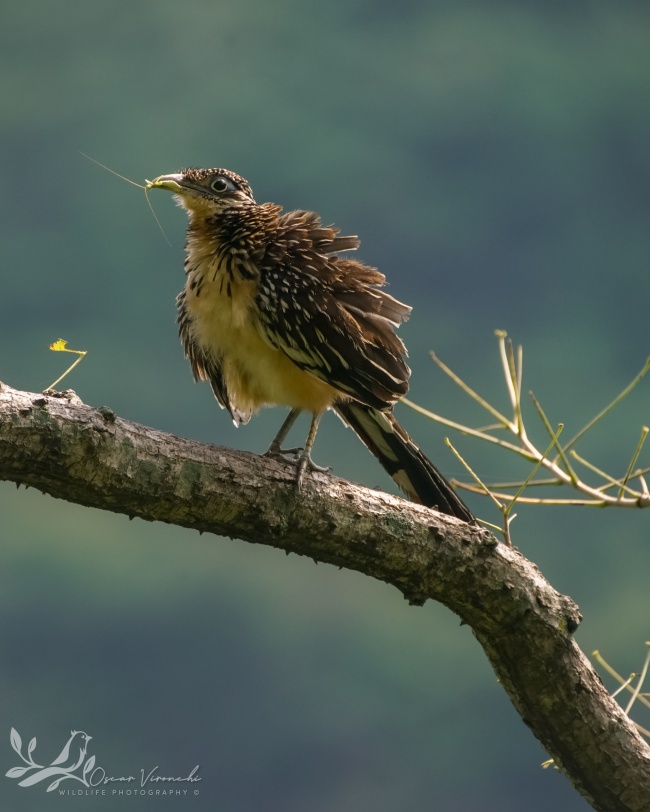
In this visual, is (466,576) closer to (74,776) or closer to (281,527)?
(281,527)

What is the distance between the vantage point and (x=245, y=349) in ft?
8.57

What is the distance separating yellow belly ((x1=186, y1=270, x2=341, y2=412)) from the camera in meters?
2.58

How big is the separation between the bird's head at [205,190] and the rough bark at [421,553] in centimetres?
93

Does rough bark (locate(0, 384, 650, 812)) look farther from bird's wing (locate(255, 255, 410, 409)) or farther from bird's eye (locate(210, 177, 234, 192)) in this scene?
bird's eye (locate(210, 177, 234, 192))

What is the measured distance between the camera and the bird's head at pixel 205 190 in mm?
2789

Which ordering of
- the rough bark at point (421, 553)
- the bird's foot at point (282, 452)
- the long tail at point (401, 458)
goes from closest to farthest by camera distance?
the rough bark at point (421, 553) < the bird's foot at point (282, 452) < the long tail at point (401, 458)

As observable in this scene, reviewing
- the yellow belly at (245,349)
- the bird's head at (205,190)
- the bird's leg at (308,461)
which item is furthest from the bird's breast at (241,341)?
the bird's head at (205,190)

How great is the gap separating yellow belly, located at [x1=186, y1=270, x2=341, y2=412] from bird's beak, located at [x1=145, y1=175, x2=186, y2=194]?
1.06 feet

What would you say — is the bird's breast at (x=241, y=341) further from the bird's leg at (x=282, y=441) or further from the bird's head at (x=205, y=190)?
the bird's head at (x=205, y=190)

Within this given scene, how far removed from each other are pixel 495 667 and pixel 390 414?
0.73 m

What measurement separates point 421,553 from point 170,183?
1300 mm

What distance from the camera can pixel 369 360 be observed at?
2531mm

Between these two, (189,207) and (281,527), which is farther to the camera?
(189,207)

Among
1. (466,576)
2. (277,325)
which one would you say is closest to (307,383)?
(277,325)
